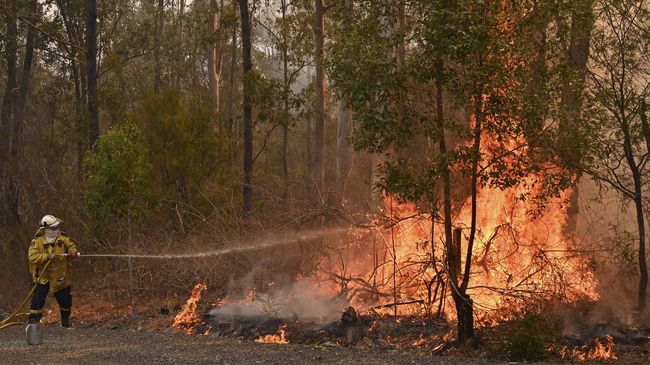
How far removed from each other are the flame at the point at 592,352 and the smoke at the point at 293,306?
400 cm

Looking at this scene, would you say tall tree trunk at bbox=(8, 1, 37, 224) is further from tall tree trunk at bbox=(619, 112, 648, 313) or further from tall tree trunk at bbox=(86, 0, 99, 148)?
tall tree trunk at bbox=(619, 112, 648, 313)

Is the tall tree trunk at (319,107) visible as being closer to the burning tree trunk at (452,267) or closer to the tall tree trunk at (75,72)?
the tall tree trunk at (75,72)

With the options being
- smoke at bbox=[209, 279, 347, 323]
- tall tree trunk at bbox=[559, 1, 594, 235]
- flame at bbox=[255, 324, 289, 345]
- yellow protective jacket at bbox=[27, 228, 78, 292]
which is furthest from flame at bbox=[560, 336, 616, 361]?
yellow protective jacket at bbox=[27, 228, 78, 292]

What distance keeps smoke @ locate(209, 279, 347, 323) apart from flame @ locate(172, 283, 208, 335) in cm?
34

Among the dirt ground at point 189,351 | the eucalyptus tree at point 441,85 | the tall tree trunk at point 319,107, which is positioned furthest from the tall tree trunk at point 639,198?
the tall tree trunk at point 319,107

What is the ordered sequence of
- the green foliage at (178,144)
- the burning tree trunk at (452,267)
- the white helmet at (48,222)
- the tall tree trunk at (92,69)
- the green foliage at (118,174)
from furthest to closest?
1. the tall tree trunk at (92,69)
2. the green foliage at (178,144)
3. the green foliage at (118,174)
4. the white helmet at (48,222)
5. the burning tree trunk at (452,267)

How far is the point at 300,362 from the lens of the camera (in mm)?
10250

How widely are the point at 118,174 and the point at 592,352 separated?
910cm

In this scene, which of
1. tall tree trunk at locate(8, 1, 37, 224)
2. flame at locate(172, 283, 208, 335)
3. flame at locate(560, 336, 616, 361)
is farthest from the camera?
tall tree trunk at locate(8, 1, 37, 224)

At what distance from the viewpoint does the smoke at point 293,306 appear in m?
13.6

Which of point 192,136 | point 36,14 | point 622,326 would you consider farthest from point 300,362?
point 36,14

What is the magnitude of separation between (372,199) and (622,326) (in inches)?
222

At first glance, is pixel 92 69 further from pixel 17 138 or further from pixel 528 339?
pixel 528 339

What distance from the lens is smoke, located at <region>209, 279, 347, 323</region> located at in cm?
1357
